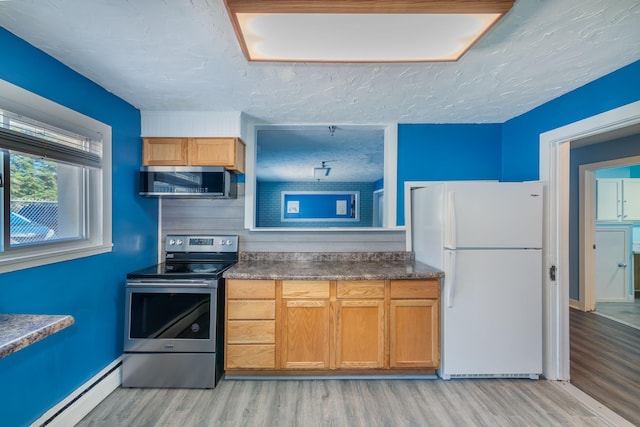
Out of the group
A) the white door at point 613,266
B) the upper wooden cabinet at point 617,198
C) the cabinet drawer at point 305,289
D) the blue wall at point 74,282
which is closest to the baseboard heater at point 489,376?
the cabinet drawer at point 305,289

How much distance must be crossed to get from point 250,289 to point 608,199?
18.0 ft

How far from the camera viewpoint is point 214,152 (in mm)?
2514

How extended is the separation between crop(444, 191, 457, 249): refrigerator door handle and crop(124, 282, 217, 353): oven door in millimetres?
1874

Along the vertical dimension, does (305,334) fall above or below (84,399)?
above

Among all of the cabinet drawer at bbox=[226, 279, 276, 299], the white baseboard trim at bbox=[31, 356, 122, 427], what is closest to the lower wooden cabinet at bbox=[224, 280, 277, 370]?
the cabinet drawer at bbox=[226, 279, 276, 299]

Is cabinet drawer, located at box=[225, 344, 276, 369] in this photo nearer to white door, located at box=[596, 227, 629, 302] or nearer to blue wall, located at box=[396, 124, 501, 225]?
blue wall, located at box=[396, 124, 501, 225]

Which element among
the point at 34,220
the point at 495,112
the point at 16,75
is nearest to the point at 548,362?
the point at 495,112

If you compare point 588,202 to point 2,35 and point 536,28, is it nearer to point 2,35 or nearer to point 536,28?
point 536,28

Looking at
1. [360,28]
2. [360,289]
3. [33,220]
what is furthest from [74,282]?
[360,28]

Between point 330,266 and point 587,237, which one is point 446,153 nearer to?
point 330,266

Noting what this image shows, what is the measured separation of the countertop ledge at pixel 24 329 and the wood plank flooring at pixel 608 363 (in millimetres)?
3289

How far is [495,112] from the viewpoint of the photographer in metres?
2.54

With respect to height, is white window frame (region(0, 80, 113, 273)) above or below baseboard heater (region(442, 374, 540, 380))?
above

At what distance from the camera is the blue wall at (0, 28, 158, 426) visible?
4.81 feet
